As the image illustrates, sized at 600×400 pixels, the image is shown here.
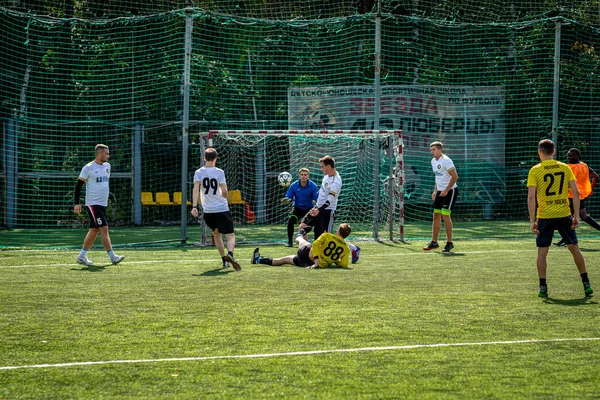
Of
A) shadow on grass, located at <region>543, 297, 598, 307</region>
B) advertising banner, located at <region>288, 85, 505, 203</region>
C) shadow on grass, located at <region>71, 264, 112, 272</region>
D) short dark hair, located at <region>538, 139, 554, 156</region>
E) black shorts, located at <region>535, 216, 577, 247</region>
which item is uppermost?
A: advertising banner, located at <region>288, 85, 505, 203</region>

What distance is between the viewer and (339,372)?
18.2 ft

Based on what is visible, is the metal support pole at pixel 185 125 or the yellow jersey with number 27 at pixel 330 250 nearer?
the yellow jersey with number 27 at pixel 330 250

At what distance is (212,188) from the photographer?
12.3 metres

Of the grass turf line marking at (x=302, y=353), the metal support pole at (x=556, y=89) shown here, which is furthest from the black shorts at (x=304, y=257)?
the metal support pole at (x=556, y=89)

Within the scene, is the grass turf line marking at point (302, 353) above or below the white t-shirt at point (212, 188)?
below

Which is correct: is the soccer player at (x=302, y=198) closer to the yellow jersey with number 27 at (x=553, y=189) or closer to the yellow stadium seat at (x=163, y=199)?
the yellow jersey with number 27 at (x=553, y=189)

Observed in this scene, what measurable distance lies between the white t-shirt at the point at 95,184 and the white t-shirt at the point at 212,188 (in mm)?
1804

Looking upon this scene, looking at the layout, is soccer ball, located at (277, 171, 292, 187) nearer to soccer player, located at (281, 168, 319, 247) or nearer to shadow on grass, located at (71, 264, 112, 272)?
soccer player, located at (281, 168, 319, 247)

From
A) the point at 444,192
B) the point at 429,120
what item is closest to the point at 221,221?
the point at 444,192

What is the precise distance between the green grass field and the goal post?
21.7ft

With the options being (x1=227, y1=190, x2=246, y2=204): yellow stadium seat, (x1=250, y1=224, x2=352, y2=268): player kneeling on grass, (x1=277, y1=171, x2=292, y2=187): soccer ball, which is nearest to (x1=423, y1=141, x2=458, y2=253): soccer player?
(x1=250, y1=224, x2=352, y2=268): player kneeling on grass

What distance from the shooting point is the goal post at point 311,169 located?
18.5 metres

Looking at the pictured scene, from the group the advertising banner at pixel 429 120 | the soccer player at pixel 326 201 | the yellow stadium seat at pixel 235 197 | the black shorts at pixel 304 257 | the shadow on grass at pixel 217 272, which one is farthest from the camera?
the advertising banner at pixel 429 120

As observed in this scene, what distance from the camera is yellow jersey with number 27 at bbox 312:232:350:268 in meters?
12.2
